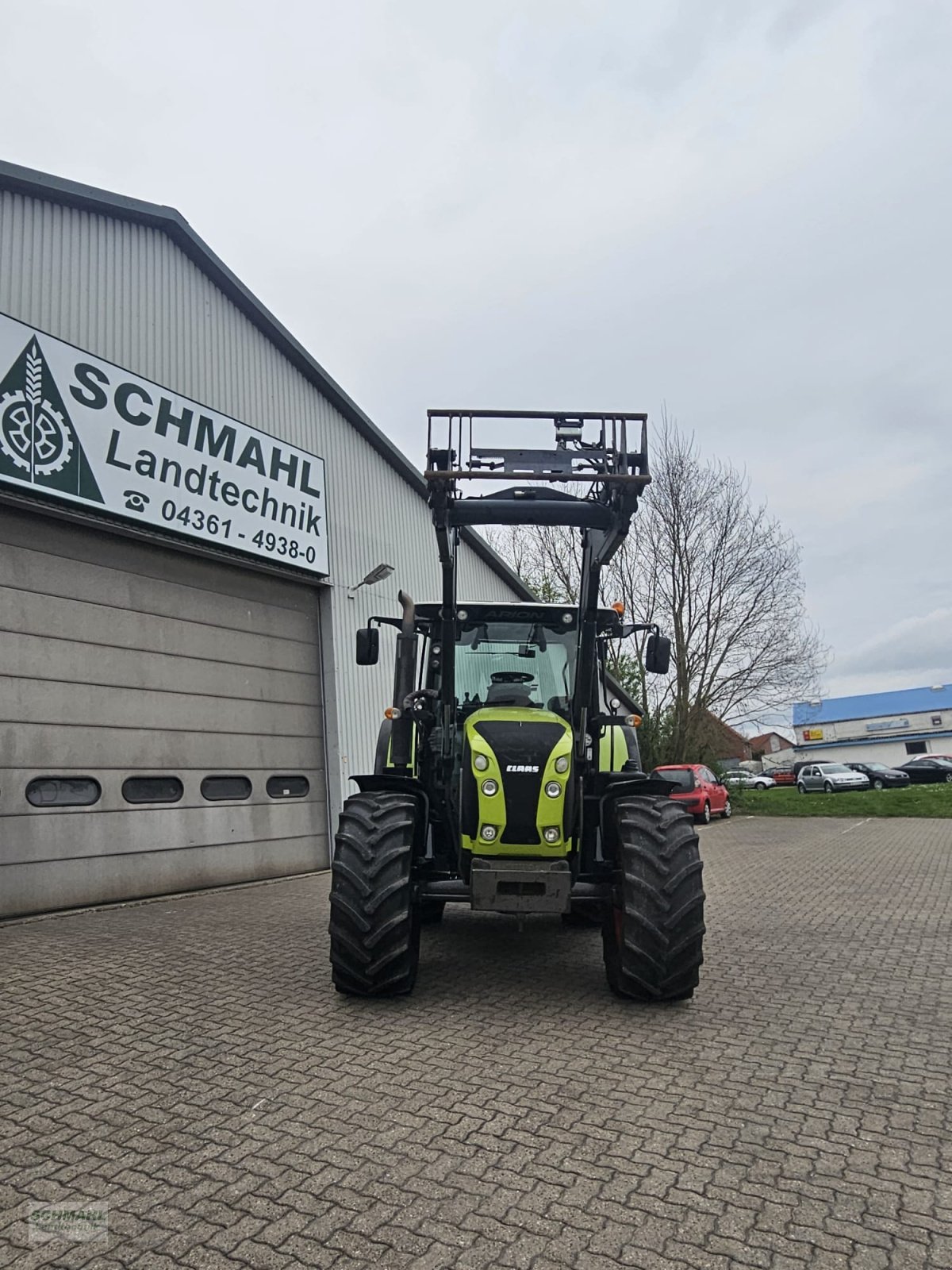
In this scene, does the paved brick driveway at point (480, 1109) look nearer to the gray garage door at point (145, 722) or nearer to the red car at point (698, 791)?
the gray garage door at point (145, 722)

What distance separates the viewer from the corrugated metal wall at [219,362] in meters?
8.58

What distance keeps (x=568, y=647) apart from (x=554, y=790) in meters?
1.58

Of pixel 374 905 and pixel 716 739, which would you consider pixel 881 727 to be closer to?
pixel 716 739

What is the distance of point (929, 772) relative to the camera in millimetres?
39969

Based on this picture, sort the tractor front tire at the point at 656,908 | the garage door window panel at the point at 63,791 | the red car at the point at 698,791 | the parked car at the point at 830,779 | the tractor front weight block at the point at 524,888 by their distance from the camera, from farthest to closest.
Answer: the parked car at the point at 830,779 → the red car at the point at 698,791 → the garage door window panel at the point at 63,791 → the tractor front weight block at the point at 524,888 → the tractor front tire at the point at 656,908

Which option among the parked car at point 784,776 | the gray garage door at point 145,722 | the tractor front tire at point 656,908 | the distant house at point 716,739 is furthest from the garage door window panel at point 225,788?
the parked car at point 784,776

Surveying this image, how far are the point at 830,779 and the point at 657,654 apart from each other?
3323 centimetres

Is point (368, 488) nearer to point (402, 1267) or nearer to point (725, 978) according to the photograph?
point (725, 978)

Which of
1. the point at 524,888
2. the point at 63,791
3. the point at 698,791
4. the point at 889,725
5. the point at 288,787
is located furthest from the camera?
the point at 889,725

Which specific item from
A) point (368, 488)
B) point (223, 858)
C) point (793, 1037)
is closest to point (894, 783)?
point (368, 488)

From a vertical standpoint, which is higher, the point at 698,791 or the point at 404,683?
the point at 404,683

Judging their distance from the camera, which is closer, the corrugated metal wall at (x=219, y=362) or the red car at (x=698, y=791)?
the corrugated metal wall at (x=219, y=362)

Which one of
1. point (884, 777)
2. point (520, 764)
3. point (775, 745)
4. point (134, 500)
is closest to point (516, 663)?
point (520, 764)

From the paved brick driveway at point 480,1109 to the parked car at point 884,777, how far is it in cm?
3373
